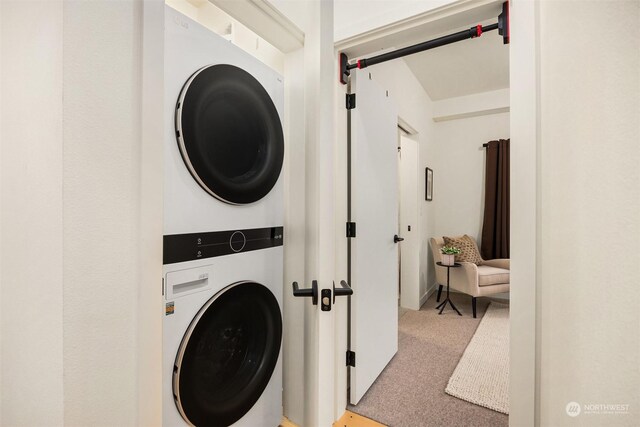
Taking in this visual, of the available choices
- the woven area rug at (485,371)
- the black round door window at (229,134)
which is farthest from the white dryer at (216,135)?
the woven area rug at (485,371)

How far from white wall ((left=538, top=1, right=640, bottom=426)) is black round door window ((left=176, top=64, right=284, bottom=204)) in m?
1.16

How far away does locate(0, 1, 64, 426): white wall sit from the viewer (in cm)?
72

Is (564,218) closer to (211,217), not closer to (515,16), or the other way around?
(515,16)

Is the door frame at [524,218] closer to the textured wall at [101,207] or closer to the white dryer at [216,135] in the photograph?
the white dryer at [216,135]

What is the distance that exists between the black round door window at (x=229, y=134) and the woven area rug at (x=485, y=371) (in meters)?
1.89

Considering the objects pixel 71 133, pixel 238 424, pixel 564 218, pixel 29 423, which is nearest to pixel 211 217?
pixel 71 133

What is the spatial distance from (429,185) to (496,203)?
938 mm

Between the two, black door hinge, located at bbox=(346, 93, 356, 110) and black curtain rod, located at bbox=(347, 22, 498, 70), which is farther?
black door hinge, located at bbox=(346, 93, 356, 110)

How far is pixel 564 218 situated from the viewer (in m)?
1.11

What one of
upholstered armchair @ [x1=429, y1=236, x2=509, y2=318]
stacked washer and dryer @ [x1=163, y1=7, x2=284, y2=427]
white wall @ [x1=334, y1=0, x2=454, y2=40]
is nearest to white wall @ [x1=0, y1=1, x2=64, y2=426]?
stacked washer and dryer @ [x1=163, y1=7, x2=284, y2=427]

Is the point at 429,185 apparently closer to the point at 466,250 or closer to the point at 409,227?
the point at 409,227

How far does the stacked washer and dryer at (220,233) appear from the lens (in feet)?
3.05

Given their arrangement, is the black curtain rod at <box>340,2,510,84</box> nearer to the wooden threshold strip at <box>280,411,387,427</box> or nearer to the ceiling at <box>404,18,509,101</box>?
the ceiling at <box>404,18,509,101</box>

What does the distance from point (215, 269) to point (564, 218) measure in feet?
4.51
